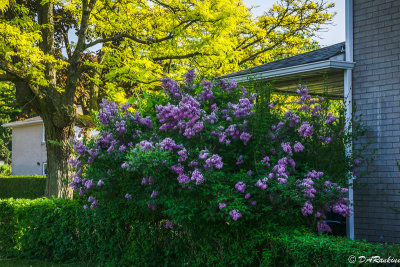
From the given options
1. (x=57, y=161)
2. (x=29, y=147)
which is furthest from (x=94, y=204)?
(x=29, y=147)

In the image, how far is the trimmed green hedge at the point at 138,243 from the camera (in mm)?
5039

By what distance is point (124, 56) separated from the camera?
13.8 m

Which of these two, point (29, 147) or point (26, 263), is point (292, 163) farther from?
point (29, 147)

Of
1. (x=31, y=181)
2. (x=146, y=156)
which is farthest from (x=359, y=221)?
(x=31, y=181)

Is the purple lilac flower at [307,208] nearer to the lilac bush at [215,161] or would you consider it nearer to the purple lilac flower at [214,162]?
the lilac bush at [215,161]

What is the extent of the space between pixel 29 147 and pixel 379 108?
30.1 m

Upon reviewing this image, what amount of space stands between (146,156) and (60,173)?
9.19 meters

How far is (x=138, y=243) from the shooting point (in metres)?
7.25

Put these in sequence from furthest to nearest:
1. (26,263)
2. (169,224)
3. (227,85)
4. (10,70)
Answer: (10,70) < (26,263) < (227,85) < (169,224)

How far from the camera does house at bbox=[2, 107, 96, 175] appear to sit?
32875 millimetres

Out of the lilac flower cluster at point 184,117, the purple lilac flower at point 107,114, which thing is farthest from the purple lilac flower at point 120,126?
the lilac flower cluster at point 184,117

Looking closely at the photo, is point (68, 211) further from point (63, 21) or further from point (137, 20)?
point (63, 21)

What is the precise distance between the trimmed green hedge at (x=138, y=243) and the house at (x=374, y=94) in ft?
8.66

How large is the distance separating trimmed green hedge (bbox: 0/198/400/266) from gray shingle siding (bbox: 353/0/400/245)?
267 centimetres
